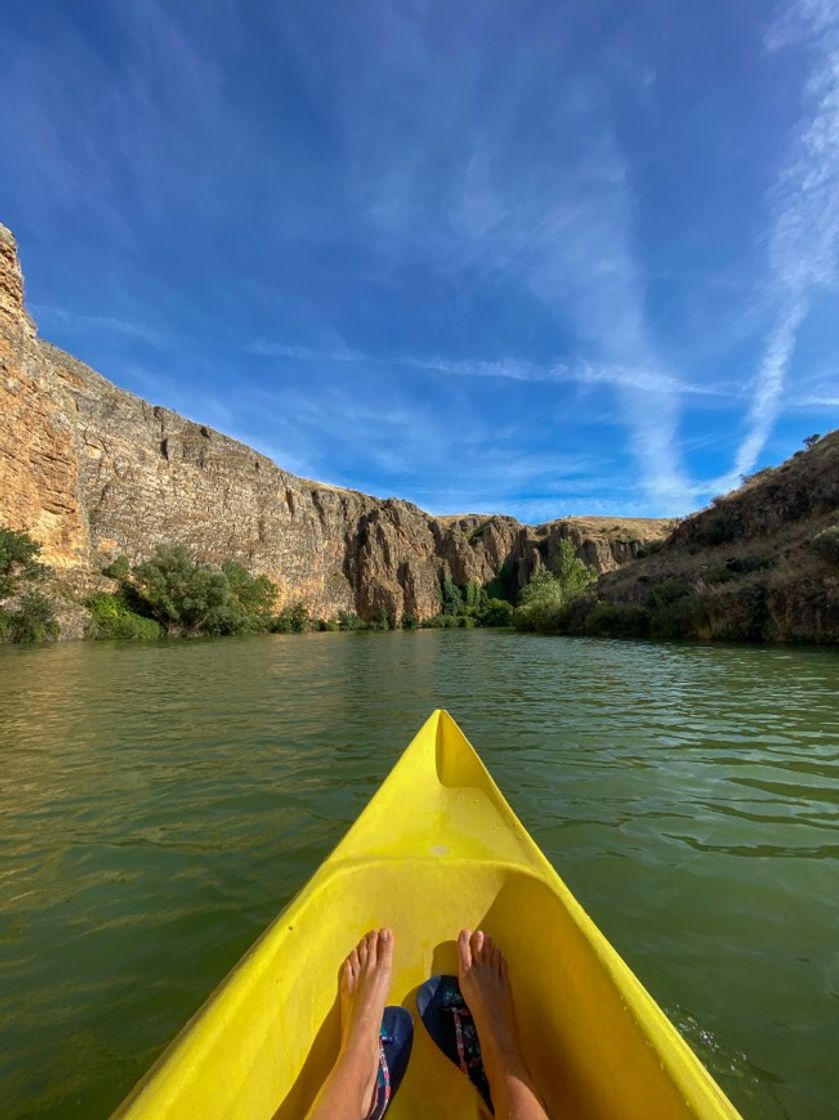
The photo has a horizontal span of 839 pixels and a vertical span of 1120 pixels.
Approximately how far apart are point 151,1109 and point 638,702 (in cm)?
809

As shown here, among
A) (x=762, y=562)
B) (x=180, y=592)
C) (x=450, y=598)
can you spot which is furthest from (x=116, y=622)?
(x=450, y=598)

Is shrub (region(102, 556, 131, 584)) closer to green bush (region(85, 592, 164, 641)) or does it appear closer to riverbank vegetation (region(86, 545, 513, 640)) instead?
riverbank vegetation (region(86, 545, 513, 640))

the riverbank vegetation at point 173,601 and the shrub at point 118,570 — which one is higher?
the shrub at point 118,570

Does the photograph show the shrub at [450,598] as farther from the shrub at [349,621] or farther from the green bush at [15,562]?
the green bush at [15,562]

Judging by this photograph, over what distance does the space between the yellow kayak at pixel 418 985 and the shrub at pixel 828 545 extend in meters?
20.9

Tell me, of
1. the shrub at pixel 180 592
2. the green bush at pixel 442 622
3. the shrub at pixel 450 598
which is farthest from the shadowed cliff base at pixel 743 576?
the shrub at pixel 450 598

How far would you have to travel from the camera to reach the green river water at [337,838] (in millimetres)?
1779

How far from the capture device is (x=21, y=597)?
76.4 feet

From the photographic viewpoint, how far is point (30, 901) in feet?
8.70

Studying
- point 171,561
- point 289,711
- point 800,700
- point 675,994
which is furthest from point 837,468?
point 171,561

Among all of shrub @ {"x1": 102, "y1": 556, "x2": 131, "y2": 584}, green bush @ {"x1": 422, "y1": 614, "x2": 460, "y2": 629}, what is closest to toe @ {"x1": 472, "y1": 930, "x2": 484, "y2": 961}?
shrub @ {"x1": 102, "y1": 556, "x2": 131, "y2": 584}

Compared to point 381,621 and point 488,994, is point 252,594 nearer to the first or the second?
point 381,621

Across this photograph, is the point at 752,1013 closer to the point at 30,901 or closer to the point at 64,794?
the point at 30,901

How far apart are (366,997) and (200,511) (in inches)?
2065
